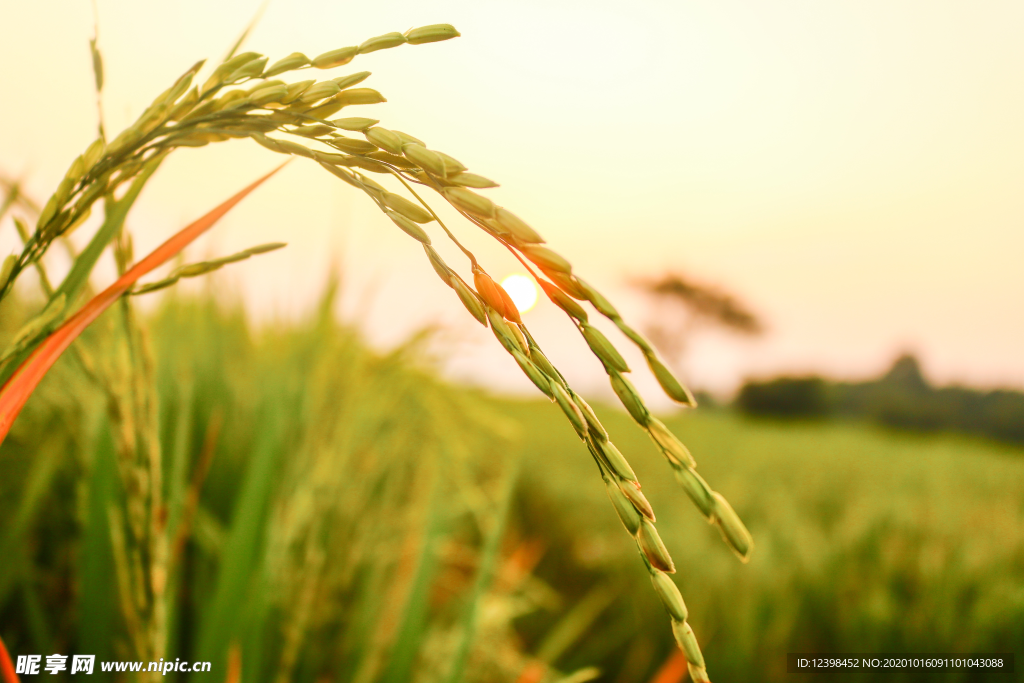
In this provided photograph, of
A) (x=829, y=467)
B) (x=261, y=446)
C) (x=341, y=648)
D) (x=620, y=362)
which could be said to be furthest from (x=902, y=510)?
(x=620, y=362)

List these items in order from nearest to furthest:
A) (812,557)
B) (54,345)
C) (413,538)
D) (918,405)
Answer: (54,345), (413,538), (812,557), (918,405)

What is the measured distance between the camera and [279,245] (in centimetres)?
43

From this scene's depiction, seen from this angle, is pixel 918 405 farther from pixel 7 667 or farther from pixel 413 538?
pixel 7 667

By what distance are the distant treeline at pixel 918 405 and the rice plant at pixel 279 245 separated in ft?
13.5

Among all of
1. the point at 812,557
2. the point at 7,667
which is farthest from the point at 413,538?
the point at 812,557

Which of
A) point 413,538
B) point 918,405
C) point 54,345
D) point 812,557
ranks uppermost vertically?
point 54,345

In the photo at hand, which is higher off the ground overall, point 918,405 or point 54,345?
point 54,345

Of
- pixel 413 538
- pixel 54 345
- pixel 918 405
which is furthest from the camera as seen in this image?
pixel 918 405

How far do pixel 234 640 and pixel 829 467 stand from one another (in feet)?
10.8

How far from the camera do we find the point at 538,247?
1.03ft

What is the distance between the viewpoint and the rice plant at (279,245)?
0.31 metres

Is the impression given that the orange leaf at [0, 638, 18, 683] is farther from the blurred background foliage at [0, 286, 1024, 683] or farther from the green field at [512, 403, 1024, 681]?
the green field at [512, 403, 1024, 681]

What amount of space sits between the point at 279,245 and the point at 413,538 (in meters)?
1.42

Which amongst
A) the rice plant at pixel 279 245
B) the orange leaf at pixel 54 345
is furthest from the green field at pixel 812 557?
the orange leaf at pixel 54 345
